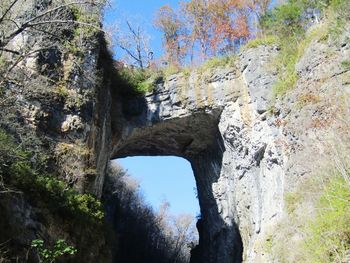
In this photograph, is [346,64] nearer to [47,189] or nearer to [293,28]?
[293,28]

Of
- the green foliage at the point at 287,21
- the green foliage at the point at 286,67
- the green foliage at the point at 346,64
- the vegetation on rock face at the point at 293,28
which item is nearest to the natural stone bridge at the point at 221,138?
the green foliage at the point at 286,67

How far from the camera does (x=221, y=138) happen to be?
1664 centimetres

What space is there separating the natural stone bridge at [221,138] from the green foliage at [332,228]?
170 inches

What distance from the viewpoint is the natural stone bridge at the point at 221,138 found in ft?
46.4

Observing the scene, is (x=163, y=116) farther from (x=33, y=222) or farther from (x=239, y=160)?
(x=33, y=222)

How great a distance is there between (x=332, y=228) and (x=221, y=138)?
9.12m

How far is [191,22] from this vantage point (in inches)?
882

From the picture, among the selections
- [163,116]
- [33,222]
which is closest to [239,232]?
[163,116]

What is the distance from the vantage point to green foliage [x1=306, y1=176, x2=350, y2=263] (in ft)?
24.6

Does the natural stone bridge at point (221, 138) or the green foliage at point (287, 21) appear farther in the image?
the green foliage at point (287, 21)

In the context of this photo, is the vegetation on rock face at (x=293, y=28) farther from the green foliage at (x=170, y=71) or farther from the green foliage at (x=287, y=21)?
the green foliage at (x=170, y=71)

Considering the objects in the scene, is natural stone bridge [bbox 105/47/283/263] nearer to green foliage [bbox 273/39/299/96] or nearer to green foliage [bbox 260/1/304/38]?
green foliage [bbox 273/39/299/96]

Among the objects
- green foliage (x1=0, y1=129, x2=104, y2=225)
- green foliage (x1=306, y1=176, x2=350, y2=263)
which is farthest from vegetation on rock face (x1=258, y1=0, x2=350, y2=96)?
green foliage (x1=0, y1=129, x2=104, y2=225)

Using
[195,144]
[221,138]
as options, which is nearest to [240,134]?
[221,138]
